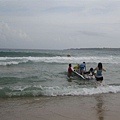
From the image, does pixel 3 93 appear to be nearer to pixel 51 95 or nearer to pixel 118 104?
pixel 51 95

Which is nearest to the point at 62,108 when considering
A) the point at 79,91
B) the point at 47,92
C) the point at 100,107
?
the point at 100,107

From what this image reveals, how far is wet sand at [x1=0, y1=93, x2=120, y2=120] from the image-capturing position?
7098 millimetres

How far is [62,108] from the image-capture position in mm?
8039

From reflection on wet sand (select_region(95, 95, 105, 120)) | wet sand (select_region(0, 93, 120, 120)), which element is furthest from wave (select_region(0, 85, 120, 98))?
reflection on wet sand (select_region(95, 95, 105, 120))

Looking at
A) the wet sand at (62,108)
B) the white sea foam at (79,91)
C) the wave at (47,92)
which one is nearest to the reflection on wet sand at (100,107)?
the wet sand at (62,108)

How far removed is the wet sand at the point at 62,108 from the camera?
7.10 m

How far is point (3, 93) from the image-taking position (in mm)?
10211

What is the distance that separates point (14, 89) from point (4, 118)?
13.9 feet

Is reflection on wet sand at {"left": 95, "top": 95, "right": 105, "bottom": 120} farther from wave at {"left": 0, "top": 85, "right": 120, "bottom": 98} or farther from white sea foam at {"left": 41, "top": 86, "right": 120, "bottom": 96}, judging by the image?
wave at {"left": 0, "top": 85, "right": 120, "bottom": 98}

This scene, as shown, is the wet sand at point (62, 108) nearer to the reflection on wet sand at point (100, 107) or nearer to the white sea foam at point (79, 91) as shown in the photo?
the reflection on wet sand at point (100, 107)

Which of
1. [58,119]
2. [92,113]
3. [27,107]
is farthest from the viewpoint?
[27,107]

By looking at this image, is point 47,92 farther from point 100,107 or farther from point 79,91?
point 100,107

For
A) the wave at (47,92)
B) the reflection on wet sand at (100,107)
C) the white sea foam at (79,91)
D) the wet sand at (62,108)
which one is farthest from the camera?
the white sea foam at (79,91)

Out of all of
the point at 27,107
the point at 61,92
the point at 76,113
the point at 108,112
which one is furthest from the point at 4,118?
the point at 61,92
